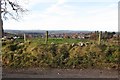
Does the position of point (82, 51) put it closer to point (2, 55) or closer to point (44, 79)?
point (2, 55)

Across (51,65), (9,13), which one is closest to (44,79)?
(51,65)

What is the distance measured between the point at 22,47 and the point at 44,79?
8.10 meters

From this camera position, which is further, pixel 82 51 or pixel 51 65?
pixel 82 51

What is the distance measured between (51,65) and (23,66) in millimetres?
1383

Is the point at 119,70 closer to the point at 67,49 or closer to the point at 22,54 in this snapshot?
the point at 67,49

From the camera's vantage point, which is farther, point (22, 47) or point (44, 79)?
point (22, 47)

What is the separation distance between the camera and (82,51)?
1866 cm

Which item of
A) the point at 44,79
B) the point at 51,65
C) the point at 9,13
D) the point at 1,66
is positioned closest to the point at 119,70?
the point at 51,65

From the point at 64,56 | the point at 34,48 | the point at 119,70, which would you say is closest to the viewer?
the point at 119,70

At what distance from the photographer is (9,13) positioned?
3025 cm

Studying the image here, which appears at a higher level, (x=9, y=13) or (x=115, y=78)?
(x=9, y=13)

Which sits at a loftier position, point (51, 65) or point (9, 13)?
point (9, 13)

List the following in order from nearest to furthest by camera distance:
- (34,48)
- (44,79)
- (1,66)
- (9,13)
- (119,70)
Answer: (44,79)
(119,70)
(1,66)
(34,48)
(9,13)

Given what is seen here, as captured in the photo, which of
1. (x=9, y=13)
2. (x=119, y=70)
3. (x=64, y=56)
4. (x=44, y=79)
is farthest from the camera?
(x=9, y=13)
